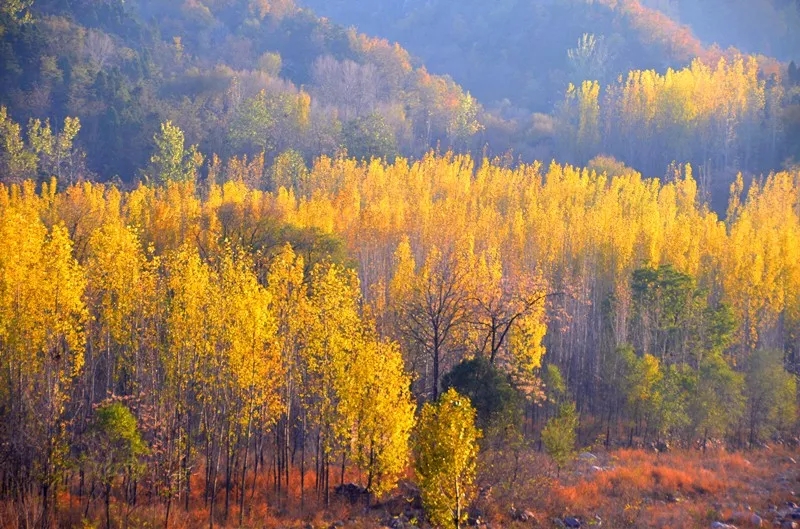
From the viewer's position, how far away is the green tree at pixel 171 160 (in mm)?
69688

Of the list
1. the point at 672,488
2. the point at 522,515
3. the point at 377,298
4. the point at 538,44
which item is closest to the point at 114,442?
the point at 522,515

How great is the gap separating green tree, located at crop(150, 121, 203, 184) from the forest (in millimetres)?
292

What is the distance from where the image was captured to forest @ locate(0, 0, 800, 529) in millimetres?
21969

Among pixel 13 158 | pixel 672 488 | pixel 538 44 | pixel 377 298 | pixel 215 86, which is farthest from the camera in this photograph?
pixel 538 44

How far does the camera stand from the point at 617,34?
140 metres

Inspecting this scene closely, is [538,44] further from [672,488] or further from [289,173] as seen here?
[672,488]

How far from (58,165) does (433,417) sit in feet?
208

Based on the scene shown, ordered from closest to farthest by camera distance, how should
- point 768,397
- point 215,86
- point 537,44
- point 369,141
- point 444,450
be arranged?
point 444,450
point 768,397
point 369,141
point 215,86
point 537,44

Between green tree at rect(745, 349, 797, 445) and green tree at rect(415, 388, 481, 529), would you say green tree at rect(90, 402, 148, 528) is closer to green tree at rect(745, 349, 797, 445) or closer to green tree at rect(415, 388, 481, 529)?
green tree at rect(415, 388, 481, 529)

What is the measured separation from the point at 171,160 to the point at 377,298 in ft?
136

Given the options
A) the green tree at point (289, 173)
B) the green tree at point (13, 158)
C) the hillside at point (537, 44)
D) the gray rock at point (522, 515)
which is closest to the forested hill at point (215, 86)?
the green tree at point (289, 173)

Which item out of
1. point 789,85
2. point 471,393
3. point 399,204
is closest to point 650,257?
point 399,204

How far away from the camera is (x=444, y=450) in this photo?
54.5 ft

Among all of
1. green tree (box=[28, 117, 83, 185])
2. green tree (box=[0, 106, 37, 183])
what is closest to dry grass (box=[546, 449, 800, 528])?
green tree (box=[0, 106, 37, 183])
